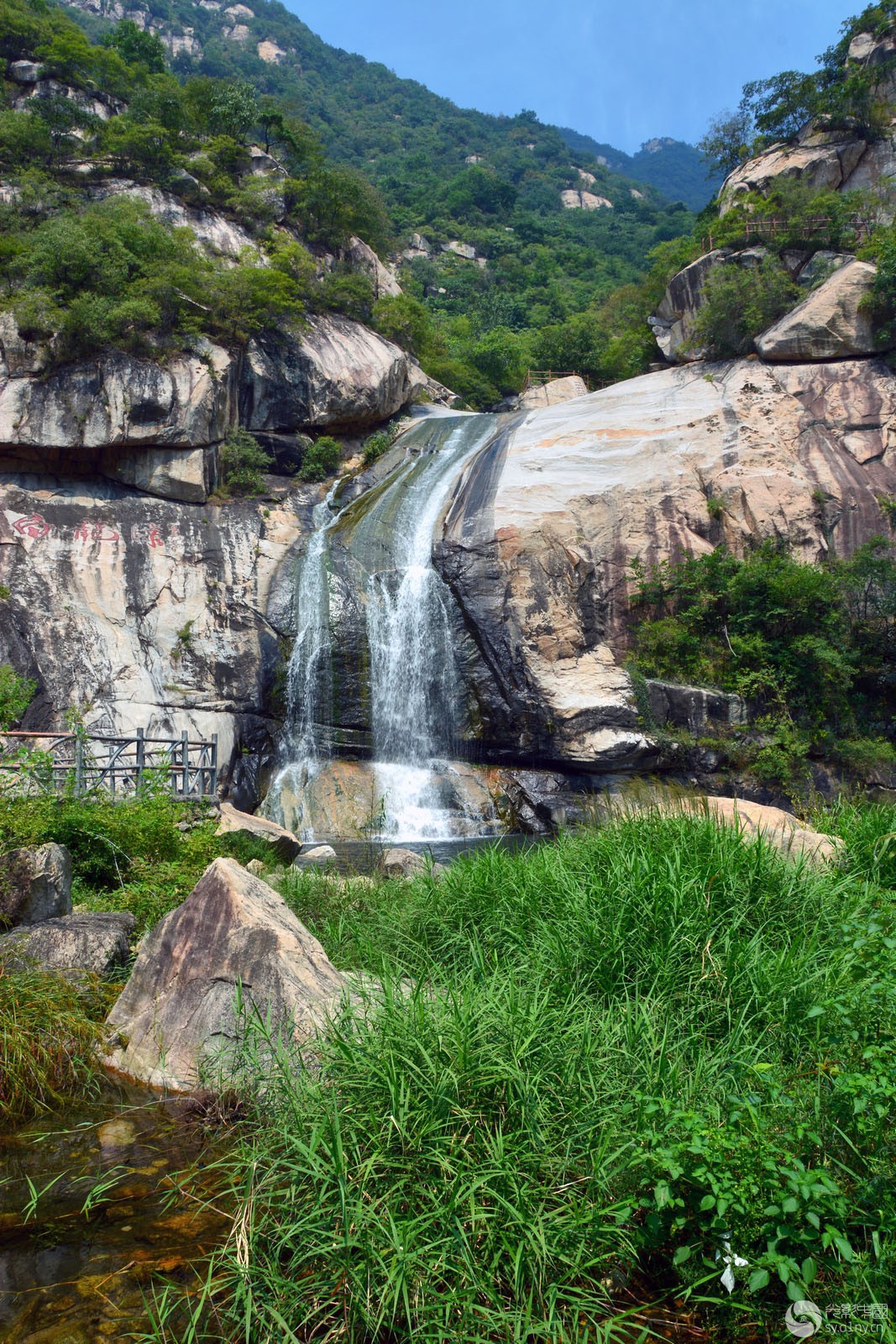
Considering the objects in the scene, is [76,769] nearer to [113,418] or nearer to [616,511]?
[113,418]

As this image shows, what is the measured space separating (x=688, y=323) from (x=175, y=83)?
20.2 m

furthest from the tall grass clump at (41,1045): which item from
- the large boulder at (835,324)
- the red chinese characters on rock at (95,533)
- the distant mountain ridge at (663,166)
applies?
the distant mountain ridge at (663,166)

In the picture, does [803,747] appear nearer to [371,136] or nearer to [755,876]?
[755,876]

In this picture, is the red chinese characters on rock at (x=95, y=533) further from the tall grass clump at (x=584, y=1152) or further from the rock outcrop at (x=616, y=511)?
the tall grass clump at (x=584, y=1152)

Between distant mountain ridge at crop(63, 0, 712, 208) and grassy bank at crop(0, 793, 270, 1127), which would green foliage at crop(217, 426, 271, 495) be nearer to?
grassy bank at crop(0, 793, 270, 1127)

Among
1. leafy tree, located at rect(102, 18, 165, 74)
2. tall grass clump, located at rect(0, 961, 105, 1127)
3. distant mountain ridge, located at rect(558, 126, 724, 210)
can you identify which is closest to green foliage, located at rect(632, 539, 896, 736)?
tall grass clump, located at rect(0, 961, 105, 1127)

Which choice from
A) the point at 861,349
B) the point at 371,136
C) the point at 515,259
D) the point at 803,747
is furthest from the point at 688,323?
the point at 371,136

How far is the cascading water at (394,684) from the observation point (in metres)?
16.5

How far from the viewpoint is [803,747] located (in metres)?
17.2

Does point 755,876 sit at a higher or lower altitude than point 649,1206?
higher

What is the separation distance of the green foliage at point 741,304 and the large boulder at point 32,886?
2364cm

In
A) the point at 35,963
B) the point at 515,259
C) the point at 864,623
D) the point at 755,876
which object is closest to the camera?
the point at 755,876

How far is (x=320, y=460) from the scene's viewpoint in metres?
23.8

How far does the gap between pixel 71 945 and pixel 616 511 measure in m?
16.9
